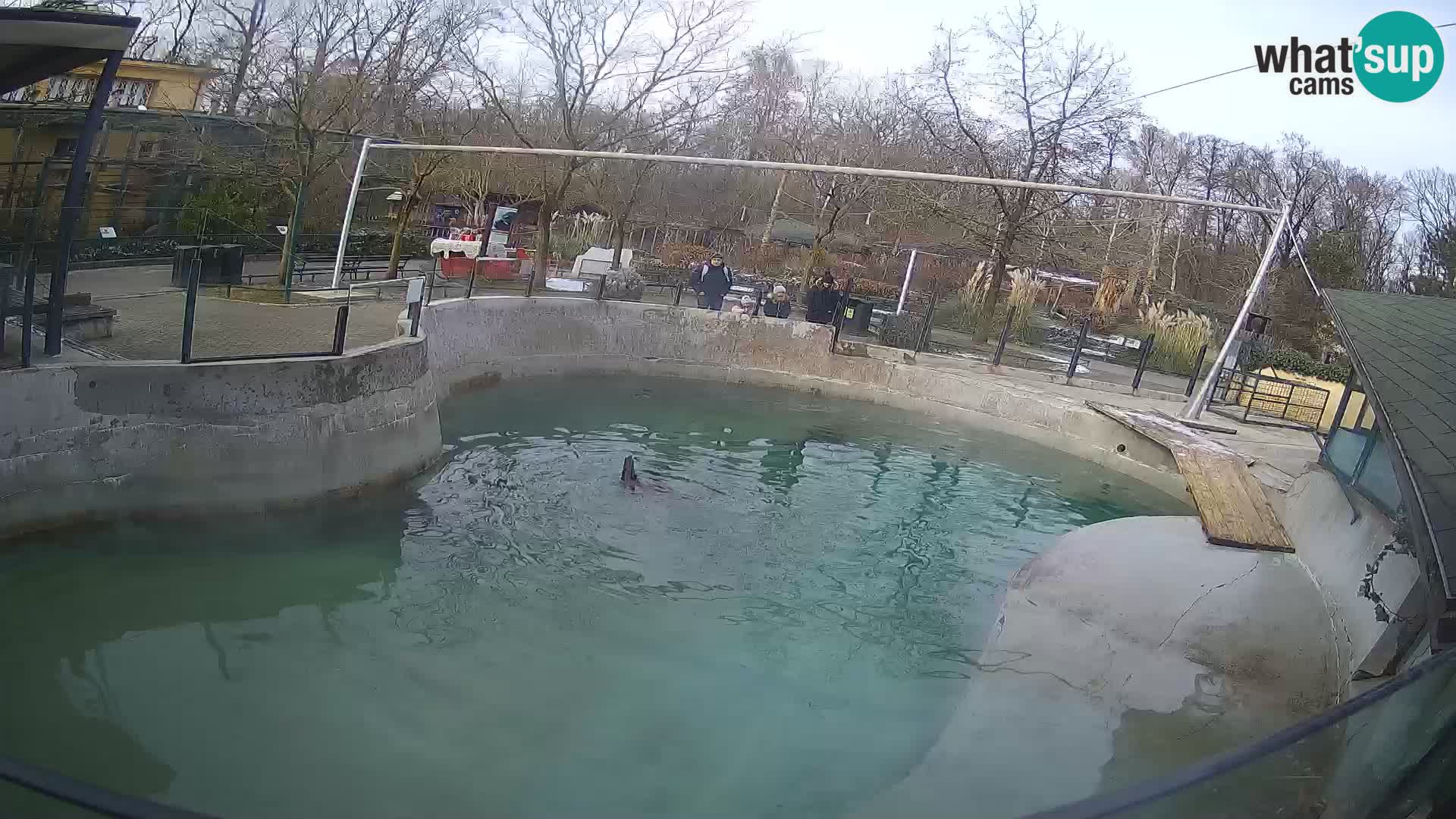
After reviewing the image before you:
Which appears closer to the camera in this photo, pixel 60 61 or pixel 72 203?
pixel 60 61

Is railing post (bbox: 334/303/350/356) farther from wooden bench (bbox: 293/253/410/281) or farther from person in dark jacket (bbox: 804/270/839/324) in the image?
person in dark jacket (bbox: 804/270/839/324)

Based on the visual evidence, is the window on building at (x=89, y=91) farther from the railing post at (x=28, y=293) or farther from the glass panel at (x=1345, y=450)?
the glass panel at (x=1345, y=450)

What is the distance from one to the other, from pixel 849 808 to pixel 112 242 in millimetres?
14899

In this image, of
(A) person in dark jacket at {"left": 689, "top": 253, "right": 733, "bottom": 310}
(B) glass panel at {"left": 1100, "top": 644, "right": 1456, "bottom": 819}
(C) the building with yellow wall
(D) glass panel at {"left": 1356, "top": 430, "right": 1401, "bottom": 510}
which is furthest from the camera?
(A) person in dark jacket at {"left": 689, "top": 253, "right": 733, "bottom": 310}

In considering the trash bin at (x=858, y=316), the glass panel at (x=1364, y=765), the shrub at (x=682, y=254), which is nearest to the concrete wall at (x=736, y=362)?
the trash bin at (x=858, y=316)

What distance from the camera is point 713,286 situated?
19.7 m

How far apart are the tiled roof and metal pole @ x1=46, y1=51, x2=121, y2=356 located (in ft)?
29.6

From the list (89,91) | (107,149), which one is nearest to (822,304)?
(107,149)

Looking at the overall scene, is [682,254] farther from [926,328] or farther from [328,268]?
[328,268]

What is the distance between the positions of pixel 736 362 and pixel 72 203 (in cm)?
1260

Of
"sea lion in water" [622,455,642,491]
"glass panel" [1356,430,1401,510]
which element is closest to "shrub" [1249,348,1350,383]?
"glass panel" [1356,430,1401,510]

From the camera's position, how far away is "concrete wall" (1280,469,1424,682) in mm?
5465

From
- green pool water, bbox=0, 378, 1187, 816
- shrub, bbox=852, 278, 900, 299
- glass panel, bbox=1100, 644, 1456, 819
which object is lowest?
green pool water, bbox=0, 378, 1187, 816

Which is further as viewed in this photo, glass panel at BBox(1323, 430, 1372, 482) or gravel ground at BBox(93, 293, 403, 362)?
gravel ground at BBox(93, 293, 403, 362)
